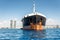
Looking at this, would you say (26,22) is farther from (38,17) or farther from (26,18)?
(38,17)

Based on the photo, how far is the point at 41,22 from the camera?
3344 inches

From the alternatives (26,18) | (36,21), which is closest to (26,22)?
(26,18)

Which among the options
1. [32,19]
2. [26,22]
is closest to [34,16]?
[32,19]

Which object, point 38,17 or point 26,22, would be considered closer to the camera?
point 38,17

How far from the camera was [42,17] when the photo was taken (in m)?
85.5

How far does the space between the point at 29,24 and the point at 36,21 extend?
4174 millimetres

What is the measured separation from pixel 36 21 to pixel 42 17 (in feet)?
17.1

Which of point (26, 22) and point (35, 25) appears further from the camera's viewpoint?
point (26, 22)

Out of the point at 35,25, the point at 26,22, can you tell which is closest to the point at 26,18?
the point at 26,22

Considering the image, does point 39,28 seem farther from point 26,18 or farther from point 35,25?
point 26,18

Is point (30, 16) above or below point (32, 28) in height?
above

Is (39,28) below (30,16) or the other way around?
below

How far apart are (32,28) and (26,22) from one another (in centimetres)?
704

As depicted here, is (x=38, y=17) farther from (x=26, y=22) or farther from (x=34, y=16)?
(x=26, y=22)
